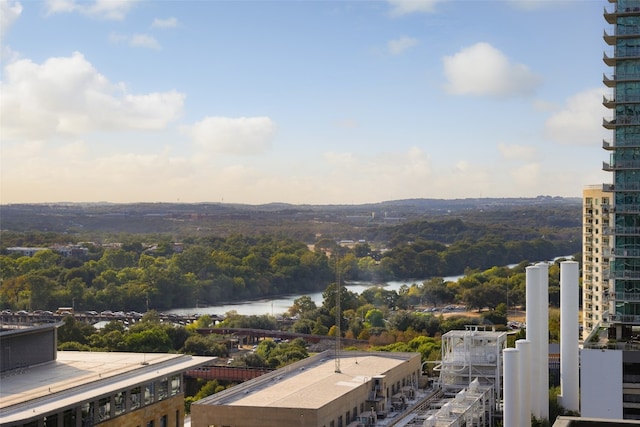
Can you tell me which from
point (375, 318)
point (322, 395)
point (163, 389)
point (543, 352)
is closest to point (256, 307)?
point (375, 318)

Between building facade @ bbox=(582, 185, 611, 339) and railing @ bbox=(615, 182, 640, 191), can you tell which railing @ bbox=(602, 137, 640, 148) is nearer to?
railing @ bbox=(615, 182, 640, 191)

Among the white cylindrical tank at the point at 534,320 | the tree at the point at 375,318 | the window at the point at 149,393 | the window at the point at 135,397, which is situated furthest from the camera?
the tree at the point at 375,318

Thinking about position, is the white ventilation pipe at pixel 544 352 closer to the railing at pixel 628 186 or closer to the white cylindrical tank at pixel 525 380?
the white cylindrical tank at pixel 525 380

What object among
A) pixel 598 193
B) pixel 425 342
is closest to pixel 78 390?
pixel 425 342

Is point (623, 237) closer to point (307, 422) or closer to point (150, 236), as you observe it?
point (307, 422)

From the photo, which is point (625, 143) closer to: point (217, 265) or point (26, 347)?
point (26, 347)

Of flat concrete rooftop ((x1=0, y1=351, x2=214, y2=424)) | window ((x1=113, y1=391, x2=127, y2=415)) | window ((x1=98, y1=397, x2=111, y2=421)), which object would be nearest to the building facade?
flat concrete rooftop ((x1=0, y1=351, x2=214, y2=424))

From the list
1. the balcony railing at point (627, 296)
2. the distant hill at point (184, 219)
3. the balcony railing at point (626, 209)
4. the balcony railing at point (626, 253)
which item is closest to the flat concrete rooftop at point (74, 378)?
the balcony railing at point (627, 296)
